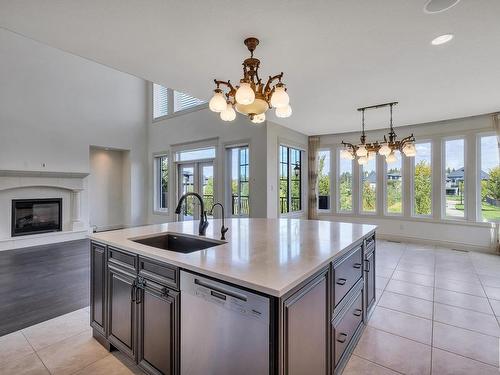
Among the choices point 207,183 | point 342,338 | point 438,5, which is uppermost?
point 438,5

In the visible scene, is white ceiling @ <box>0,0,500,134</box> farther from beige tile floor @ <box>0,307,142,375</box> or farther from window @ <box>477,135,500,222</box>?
beige tile floor @ <box>0,307,142,375</box>

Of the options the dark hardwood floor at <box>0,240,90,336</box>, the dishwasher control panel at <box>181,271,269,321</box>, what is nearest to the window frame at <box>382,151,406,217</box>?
the dishwasher control panel at <box>181,271,269,321</box>

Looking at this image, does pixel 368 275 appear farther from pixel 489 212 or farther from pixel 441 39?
pixel 489 212

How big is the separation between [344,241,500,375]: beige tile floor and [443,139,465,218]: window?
54.4 inches

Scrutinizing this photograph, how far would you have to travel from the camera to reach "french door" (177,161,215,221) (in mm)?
6668

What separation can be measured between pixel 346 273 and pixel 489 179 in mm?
5245

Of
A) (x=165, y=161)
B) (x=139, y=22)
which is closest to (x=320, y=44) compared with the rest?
(x=139, y=22)

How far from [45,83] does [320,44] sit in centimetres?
662

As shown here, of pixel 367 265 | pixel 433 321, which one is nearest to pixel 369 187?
pixel 433 321

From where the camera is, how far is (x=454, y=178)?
5496mm

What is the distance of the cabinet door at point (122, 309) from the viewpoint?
5.99 ft

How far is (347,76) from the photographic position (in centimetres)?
326

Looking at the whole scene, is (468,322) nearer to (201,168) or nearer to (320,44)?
(320,44)

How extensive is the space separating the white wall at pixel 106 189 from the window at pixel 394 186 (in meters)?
7.47
